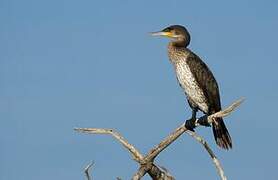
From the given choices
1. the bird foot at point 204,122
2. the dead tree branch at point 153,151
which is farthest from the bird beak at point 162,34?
the dead tree branch at point 153,151

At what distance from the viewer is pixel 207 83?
15.0m

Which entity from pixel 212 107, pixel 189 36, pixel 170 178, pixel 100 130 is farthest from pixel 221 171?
pixel 189 36

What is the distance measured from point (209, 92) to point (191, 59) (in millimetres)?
691

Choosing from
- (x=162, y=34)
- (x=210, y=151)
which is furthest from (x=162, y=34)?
(x=210, y=151)

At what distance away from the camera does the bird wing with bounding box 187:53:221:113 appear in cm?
1495

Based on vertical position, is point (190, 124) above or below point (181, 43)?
below

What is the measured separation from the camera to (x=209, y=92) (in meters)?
14.9

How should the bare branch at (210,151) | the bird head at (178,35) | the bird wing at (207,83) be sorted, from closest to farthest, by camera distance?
the bare branch at (210,151) < the bird wing at (207,83) < the bird head at (178,35)

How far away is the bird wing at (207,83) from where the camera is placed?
14.9 metres

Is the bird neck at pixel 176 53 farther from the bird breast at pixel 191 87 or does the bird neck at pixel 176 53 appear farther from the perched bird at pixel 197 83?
the bird breast at pixel 191 87

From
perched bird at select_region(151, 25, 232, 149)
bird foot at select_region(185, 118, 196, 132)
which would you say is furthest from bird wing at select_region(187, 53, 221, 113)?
bird foot at select_region(185, 118, 196, 132)

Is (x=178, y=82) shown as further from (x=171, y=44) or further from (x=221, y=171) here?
(x=221, y=171)

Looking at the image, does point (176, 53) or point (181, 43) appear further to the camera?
point (181, 43)

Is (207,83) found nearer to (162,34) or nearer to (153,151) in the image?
(162,34)
